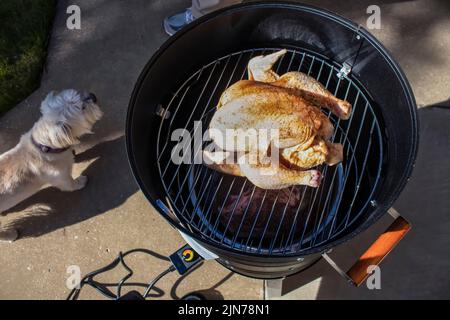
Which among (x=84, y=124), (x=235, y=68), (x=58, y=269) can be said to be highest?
(x=235, y=68)

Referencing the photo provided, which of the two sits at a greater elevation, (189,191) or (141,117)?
(141,117)

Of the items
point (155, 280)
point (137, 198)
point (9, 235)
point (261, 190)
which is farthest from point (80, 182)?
point (261, 190)

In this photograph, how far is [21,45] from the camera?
317 centimetres

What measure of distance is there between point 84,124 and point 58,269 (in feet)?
3.25

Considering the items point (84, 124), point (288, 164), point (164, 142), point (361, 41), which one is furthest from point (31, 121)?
point (361, 41)

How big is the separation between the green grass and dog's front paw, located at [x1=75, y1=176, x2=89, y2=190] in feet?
2.81

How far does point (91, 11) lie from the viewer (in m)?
3.30

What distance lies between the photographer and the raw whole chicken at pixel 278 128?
5.27 ft

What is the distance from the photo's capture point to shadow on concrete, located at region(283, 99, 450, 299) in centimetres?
243

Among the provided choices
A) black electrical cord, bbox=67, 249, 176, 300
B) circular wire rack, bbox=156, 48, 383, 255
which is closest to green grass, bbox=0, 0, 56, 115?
black electrical cord, bbox=67, 249, 176, 300

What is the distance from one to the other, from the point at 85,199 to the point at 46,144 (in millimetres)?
583

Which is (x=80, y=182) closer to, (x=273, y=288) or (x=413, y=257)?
(x=273, y=288)

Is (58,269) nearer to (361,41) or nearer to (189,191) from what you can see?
(189,191)

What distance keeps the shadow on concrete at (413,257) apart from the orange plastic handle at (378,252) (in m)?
0.91
